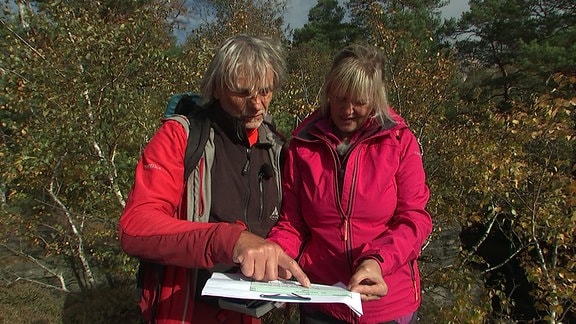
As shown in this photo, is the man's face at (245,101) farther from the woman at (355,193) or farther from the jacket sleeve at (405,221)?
the jacket sleeve at (405,221)

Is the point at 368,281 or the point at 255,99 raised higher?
the point at 255,99

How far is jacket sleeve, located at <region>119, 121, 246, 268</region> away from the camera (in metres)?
1.26

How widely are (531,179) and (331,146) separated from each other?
3263 mm

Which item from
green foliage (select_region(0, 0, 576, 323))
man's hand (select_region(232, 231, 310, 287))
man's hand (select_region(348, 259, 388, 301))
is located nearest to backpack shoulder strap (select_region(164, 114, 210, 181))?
man's hand (select_region(232, 231, 310, 287))

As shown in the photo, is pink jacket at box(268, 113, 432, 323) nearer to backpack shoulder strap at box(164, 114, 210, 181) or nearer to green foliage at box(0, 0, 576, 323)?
backpack shoulder strap at box(164, 114, 210, 181)

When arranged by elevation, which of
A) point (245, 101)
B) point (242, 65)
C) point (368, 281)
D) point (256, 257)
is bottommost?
point (368, 281)

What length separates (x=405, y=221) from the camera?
1674mm

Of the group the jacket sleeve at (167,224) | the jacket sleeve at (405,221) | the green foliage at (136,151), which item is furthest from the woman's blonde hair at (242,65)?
the green foliage at (136,151)

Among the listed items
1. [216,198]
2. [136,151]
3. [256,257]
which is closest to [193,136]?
[216,198]

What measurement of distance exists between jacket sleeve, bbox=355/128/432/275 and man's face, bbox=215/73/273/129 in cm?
55

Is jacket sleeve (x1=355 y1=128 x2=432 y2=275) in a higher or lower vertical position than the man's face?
lower

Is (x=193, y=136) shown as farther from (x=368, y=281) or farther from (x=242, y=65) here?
(x=368, y=281)

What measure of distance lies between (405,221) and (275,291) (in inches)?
25.1

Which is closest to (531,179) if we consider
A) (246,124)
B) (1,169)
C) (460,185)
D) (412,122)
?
(460,185)
